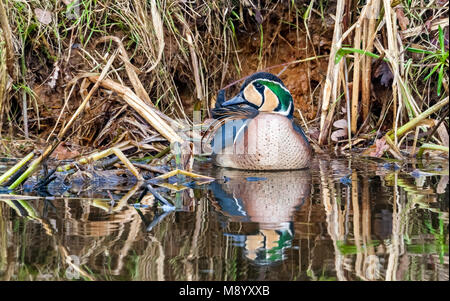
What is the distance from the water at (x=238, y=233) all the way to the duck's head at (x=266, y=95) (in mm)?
913

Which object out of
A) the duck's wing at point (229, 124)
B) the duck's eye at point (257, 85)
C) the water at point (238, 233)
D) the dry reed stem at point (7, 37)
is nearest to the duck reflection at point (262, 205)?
the water at point (238, 233)

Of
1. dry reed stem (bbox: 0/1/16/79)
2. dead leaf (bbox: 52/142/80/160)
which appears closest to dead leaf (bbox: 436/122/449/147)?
dead leaf (bbox: 52/142/80/160)

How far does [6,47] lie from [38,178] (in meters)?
1.07

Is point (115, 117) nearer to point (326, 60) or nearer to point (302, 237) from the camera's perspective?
point (326, 60)

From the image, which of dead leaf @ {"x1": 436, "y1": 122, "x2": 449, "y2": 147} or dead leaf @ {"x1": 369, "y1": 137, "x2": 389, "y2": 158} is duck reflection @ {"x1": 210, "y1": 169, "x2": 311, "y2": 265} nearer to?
dead leaf @ {"x1": 369, "y1": 137, "x2": 389, "y2": 158}

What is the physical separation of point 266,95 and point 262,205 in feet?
5.26

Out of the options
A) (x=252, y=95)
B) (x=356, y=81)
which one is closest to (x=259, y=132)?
(x=252, y=95)

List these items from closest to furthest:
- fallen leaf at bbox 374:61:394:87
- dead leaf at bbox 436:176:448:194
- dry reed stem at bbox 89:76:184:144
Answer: dead leaf at bbox 436:176:448:194
dry reed stem at bbox 89:76:184:144
fallen leaf at bbox 374:61:394:87

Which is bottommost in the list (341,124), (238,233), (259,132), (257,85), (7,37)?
(238,233)

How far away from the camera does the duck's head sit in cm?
460

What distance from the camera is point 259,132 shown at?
14.3 feet

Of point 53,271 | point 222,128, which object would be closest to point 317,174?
point 222,128

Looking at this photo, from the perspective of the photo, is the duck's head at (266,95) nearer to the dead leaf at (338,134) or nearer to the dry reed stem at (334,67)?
the dry reed stem at (334,67)

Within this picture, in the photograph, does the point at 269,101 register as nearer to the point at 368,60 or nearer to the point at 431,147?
the point at 368,60
